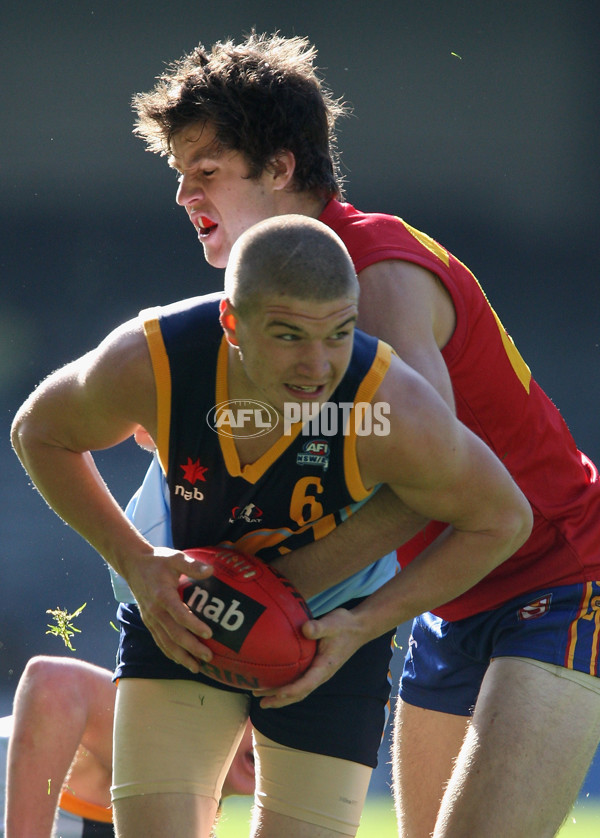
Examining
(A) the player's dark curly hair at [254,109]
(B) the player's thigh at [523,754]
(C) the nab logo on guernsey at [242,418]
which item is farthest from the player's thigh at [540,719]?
(A) the player's dark curly hair at [254,109]

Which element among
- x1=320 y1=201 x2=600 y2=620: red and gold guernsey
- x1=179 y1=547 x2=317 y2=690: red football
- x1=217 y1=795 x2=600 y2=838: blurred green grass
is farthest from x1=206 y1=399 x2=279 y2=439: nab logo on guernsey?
x1=217 y1=795 x2=600 y2=838: blurred green grass

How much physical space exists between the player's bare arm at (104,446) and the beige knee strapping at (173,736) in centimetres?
19

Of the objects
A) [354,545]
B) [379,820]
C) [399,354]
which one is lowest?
[379,820]

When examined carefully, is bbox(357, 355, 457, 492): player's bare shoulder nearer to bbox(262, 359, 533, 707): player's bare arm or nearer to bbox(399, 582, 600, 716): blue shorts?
bbox(262, 359, 533, 707): player's bare arm

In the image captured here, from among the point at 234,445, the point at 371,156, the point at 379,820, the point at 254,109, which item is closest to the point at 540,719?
the point at 234,445

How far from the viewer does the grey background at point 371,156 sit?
21.6ft

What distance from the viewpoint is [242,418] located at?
2.33 meters

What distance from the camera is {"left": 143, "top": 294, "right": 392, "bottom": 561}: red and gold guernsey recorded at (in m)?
Result: 2.25

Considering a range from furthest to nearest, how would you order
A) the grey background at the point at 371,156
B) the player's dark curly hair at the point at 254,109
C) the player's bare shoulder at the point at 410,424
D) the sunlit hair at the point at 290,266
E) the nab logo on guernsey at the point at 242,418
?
the grey background at the point at 371,156, the player's dark curly hair at the point at 254,109, the nab logo on guernsey at the point at 242,418, the player's bare shoulder at the point at 410,424, the sunlit hair at the point at 290,266

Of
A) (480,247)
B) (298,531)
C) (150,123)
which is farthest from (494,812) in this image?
(480,247)

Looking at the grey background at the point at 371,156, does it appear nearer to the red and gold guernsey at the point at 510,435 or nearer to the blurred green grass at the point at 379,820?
the blurred green grass at the point at 379,820

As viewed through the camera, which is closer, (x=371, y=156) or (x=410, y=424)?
(x=410, y=424)

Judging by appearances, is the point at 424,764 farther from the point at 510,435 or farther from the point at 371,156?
the point at 371,156

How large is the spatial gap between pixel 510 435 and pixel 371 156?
4.42 metres
